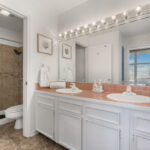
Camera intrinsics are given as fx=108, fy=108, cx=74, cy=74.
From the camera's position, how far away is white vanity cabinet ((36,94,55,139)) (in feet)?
5.29

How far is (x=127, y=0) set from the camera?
1.58m

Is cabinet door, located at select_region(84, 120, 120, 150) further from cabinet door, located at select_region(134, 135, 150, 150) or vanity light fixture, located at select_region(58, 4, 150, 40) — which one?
vanity light fixture, located at select_region(58, 4, 150, 40)

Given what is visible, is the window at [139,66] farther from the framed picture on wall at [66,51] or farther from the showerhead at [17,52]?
the showerhead at [17,52]

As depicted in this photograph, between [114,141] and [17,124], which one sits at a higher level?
[114,141]

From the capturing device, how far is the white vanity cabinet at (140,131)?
912mm

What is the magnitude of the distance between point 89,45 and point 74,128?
1356mm

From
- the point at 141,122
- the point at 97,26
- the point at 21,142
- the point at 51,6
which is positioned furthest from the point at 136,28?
the point at 21,142

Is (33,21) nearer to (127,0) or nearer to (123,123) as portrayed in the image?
(127,0)

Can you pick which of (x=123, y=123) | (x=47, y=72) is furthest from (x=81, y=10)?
(x=123, y=123)

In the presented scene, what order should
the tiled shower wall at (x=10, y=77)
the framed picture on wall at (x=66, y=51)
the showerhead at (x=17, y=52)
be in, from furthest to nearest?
the showerhead at (x=17, y=52)
the tiled shower wall at (x=10, y=77)
the framed picture on wall at (x=66, y=51)

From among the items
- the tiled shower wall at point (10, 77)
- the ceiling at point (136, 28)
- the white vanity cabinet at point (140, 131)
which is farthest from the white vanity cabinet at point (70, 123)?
the tiled shower wall at point (10, 77)

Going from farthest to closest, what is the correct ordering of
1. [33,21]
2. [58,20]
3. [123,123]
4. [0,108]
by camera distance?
[0,108], [58,20], [33,21], [123,123]

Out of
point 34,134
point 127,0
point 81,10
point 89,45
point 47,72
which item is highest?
point 81,10

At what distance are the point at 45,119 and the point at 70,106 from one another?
606 mm
